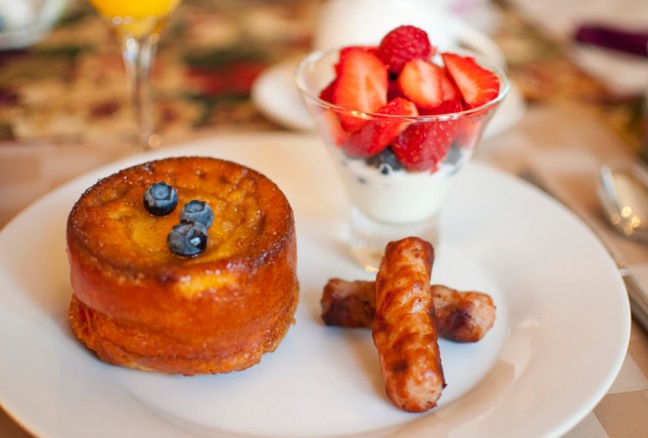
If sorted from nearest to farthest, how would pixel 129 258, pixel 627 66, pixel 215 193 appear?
pixel 129 258 → pixel 215 193 → pixel 627 66

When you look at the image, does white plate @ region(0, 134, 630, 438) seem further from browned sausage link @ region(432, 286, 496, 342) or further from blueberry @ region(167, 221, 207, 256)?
blueberry @ region(167, 221, 207, 256)

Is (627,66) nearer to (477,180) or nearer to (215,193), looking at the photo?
(477,180)

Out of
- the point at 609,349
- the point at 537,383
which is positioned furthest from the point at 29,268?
the point at 609,349

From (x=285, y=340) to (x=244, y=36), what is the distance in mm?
1941

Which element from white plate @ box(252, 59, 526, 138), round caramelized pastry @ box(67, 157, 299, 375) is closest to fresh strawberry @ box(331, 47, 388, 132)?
round caramelized pastry @ box(67, 157, 299, 375)

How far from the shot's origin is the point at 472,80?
161 cm

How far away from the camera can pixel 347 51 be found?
1.63 metres

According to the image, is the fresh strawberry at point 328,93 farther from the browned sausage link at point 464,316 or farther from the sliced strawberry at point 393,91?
the browned sausage link at point 464,316

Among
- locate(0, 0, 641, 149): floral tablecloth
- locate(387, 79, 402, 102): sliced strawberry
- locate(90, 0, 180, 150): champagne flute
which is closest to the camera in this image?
locate(387, 79, 402, 102): sliced strawberry

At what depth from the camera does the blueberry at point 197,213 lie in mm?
1264

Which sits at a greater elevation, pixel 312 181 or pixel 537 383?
pixel 537 383

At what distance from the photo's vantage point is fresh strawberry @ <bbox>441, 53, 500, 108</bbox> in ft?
5.20

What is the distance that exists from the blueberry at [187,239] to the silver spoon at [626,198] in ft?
3.77

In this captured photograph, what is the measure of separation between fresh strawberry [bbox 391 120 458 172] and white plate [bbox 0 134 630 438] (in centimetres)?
27
